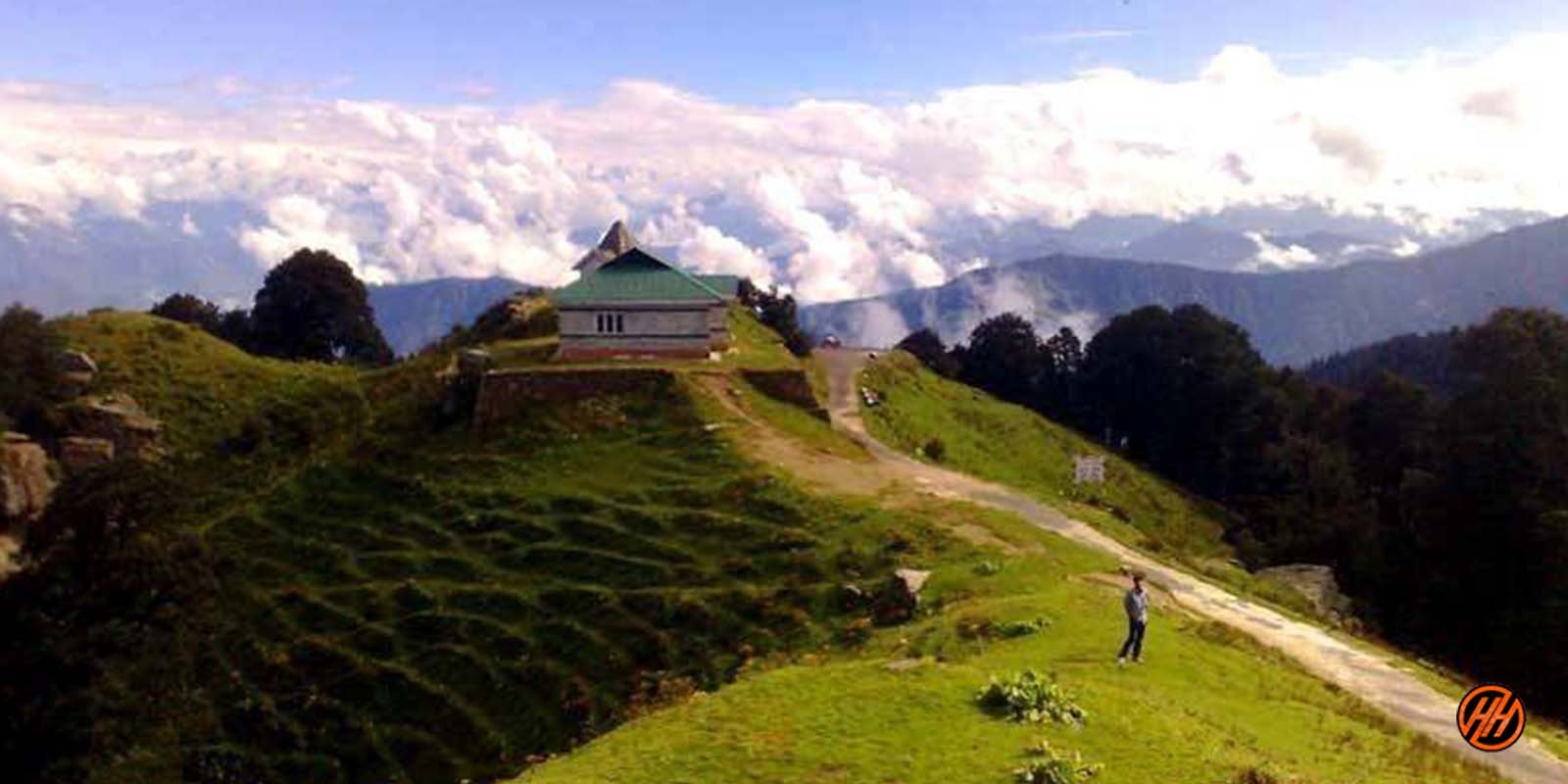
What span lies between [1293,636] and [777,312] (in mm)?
63392

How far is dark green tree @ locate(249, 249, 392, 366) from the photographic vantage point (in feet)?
322

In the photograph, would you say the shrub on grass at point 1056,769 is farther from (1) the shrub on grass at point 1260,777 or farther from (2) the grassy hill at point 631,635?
(1) the shrub on grass at point 1260,777

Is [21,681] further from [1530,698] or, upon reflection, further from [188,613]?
[1530,698]

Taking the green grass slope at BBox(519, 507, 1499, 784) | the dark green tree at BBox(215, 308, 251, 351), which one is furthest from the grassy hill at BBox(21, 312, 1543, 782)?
the dark green tree at BBox(215, 308, 251, 351)

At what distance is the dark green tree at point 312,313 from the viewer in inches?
Answer: 3863

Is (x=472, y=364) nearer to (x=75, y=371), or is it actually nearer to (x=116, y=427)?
(x=116, y=427)

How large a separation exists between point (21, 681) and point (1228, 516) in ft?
230

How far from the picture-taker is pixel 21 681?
1443 inches

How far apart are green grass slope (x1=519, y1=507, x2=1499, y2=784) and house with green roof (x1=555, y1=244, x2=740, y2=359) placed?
35938mm

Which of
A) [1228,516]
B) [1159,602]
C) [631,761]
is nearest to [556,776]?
[631,761]

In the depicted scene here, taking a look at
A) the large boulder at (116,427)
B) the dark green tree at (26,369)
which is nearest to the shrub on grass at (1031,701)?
the large boulder at (116,427)

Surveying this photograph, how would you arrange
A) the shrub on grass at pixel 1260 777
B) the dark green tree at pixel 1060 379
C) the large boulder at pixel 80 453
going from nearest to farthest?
the shrub on grass at pixel 1260 777 → the large boulder at pixel 80 453 → the dark green tree at pixel 1060 379

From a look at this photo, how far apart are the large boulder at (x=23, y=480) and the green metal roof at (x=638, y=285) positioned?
998 inches

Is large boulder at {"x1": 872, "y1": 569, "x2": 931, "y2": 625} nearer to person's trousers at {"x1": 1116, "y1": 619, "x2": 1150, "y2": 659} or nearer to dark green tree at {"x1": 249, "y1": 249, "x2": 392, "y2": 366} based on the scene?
person's trousers at {"x1": 1116, "y1": 619, "x2": 1150, "y2": 659}
